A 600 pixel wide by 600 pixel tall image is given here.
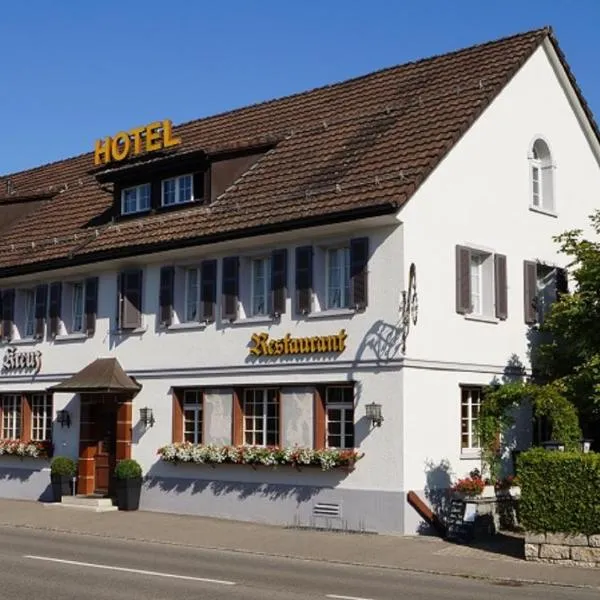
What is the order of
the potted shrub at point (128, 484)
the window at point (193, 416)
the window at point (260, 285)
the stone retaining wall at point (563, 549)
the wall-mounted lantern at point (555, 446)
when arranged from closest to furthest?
the stone retaining wall at point (563, 549), the wall-mounted lantern at point (555, 446), the window at point (260, 285), the window at point (193, 416), the potted shrub at point (128, 484)

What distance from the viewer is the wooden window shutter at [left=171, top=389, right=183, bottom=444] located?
2388cm

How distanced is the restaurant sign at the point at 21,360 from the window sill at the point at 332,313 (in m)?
9.13

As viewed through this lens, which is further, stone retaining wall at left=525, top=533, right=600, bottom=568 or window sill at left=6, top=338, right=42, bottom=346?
window sill at left=6, top=338, right=42, bottom=346

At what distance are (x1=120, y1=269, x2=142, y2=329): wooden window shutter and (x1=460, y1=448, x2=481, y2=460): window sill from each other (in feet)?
26.6

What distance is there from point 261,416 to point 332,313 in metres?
2.93

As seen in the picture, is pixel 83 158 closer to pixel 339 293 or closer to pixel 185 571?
pixel 339 293

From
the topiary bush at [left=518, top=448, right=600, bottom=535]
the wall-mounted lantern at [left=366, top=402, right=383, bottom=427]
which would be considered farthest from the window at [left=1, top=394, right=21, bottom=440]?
the topiary bush at [left=518, top=448, right=600, bottom=535]

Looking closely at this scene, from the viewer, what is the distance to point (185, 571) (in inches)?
597

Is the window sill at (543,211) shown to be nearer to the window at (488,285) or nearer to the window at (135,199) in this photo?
the window at (488,285)

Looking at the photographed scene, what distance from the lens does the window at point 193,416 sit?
2364 centimetres

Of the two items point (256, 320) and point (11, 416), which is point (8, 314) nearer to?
point (11, 416)

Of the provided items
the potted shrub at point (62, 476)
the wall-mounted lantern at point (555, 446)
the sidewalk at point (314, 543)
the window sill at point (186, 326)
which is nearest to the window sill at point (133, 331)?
the window sill at point (186, 326)

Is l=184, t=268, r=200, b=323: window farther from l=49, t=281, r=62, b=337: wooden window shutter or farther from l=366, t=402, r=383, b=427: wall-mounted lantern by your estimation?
l=366, t=402, r=383, b=427: wall-mounted lantern

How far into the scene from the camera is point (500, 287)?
22.4 m
